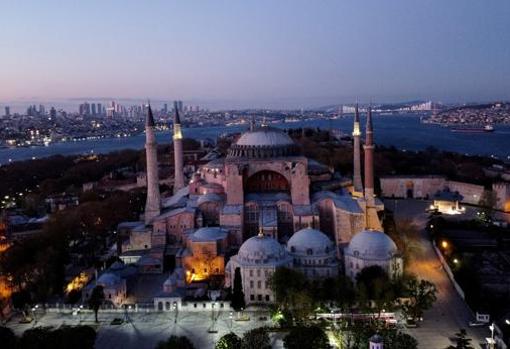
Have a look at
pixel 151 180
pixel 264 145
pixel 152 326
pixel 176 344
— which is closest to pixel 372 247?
pixel 152 326

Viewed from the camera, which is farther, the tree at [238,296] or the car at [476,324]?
the tree at [238,296]

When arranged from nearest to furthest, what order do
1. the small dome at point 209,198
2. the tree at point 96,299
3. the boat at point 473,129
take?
1. the tree at point 96,299
2. the small dome at point 209,198
3. the boat at point 473,129

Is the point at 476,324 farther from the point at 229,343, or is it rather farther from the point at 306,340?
the point at 229,343

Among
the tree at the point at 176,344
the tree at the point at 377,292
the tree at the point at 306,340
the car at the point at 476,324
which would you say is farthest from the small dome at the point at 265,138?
the tree at the point at 176,344

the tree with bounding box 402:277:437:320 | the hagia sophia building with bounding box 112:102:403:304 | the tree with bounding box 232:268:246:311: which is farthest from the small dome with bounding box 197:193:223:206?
the tree with bounding box 402:277:437:320

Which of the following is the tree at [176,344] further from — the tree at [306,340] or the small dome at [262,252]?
the small dome at [262,252]

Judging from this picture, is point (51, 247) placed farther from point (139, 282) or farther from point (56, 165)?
point (56, 165)

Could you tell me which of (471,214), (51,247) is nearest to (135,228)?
(51,247)
